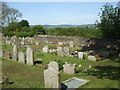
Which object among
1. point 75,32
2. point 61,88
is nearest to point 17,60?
point 61,88

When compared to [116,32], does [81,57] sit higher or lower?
lower

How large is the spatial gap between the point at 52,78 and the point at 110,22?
18989 mm

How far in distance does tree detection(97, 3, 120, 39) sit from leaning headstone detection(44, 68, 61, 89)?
17.0 meters

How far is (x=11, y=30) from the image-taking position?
52031 millimetres

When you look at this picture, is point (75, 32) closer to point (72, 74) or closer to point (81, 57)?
point (81, 57)

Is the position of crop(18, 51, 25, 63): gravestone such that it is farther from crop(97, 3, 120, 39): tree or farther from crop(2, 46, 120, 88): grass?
crop(97, 3, 120, 39): tree

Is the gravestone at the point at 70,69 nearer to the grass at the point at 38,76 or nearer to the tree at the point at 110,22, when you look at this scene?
the grass at the point at 38,76

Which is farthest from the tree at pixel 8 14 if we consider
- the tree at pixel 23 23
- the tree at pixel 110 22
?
the tree at pixel 110 22

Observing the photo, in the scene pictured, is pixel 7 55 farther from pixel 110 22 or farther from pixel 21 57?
pixel 110 22

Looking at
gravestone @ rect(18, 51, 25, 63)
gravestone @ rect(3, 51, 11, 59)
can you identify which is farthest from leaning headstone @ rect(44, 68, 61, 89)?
gravestone @ rect(3, 51, 11, 59)

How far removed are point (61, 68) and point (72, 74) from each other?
5.95 ft

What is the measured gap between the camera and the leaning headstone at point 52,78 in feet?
26.8

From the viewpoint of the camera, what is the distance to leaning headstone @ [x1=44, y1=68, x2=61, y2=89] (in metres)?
8.18

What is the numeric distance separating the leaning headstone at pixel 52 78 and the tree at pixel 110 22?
17.0 m
